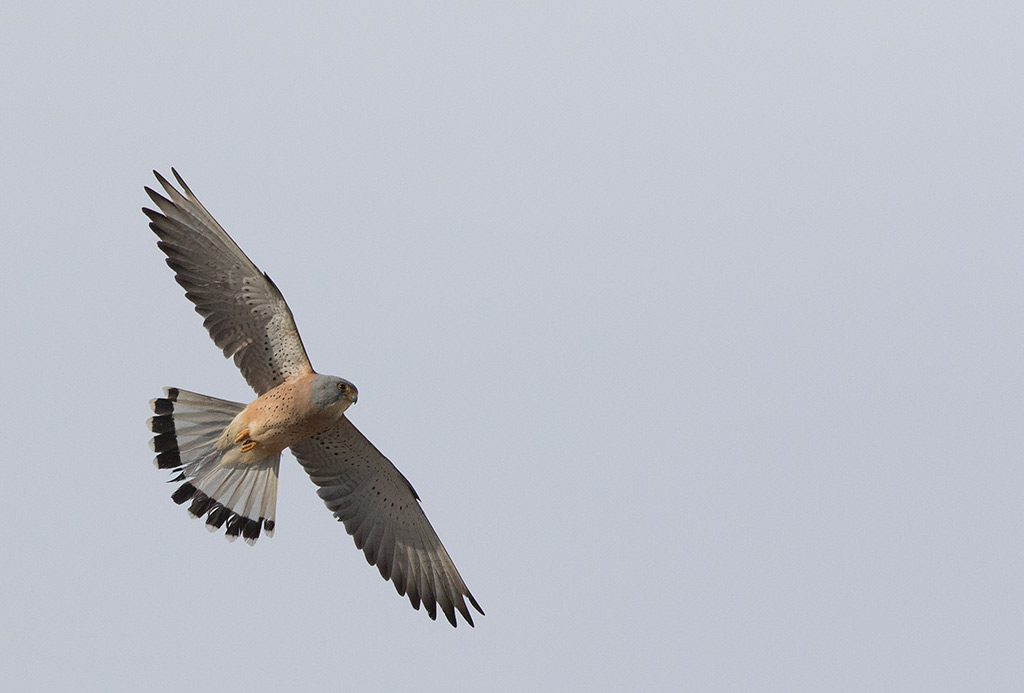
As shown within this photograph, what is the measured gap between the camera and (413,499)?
10.1 metres

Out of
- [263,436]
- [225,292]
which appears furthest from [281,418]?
[225,292]

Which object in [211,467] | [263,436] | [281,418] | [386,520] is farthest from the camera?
[386,520]

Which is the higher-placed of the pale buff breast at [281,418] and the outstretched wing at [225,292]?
the outstretched wing at [225,292]

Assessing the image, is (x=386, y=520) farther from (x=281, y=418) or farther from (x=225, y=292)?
(x=225, y=292)

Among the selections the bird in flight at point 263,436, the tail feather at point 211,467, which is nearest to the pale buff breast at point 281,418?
the bird in flight at point 263,436

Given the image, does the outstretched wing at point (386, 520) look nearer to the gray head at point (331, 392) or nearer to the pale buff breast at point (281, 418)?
the pale buff breast at point (281, 418)

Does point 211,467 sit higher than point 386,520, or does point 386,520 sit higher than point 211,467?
point 211,467

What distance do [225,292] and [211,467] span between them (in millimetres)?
1385

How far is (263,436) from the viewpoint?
968cm

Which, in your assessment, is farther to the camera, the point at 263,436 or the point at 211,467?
the point at 211,467

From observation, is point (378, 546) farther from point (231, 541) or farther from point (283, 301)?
point (283, 301)

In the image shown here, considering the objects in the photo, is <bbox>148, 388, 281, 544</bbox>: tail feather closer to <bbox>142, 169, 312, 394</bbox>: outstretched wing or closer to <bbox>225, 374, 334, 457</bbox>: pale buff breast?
<bbox>225, 374, 334, 457</bbox>: pale buff breast

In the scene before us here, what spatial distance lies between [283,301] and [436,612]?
2.72m

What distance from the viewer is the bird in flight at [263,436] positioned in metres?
9.64
